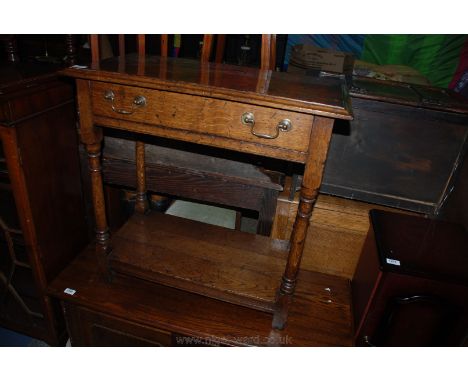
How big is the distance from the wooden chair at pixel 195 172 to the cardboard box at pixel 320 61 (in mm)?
615

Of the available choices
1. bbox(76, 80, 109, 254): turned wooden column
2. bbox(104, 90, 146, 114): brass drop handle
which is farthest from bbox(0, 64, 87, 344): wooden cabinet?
bbox(104, 90, 146, 114): brass drop handle

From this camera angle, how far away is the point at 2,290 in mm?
1546

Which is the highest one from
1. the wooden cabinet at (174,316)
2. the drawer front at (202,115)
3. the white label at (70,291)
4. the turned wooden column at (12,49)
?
the turned wooden column at (12,49)

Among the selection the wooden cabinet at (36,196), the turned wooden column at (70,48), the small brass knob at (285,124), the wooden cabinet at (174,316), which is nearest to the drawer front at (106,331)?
the wooden cabinet at (174,316)

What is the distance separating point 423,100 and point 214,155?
2.98 ft

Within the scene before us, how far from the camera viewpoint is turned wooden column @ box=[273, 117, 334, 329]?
94 cm

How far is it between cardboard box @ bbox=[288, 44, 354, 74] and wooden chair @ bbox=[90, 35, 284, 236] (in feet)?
2.02

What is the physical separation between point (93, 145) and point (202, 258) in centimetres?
66

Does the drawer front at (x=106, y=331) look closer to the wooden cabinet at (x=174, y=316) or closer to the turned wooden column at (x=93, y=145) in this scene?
the wooden cabinet at (x=174, y=316)

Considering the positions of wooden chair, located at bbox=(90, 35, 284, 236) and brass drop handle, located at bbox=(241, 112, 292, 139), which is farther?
wooden chair, located at bbox=(90, 35, 284, 236)

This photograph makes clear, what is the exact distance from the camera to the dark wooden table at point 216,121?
950mm

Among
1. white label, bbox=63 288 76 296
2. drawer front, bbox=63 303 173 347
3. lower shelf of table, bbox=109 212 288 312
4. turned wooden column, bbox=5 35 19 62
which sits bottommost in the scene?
drawer front, bbox=63 303 173 347

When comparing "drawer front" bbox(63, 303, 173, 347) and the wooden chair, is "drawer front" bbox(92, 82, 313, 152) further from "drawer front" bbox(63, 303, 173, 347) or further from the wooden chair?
"drawer front" bbox(63, 303, 173, 347)
